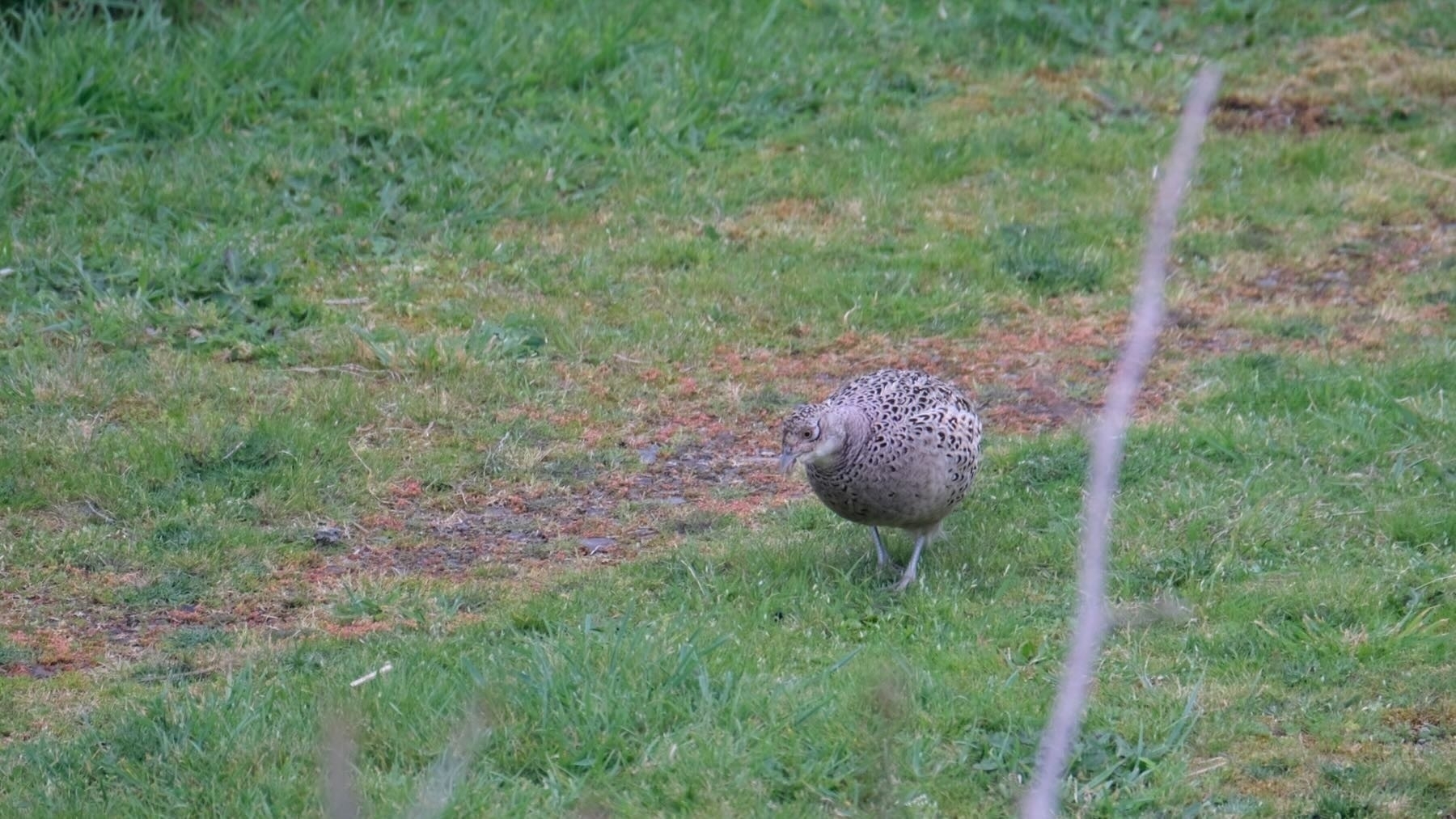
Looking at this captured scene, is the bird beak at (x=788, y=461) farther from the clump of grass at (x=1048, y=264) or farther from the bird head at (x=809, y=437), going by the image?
the clump of grass at (x=1048, y=264)

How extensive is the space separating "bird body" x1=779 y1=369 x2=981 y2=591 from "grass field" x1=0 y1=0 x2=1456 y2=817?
31cm

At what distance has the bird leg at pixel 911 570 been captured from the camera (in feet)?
20.6

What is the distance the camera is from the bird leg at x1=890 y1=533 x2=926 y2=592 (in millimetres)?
6266

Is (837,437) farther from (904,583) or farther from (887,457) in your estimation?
(904,583)

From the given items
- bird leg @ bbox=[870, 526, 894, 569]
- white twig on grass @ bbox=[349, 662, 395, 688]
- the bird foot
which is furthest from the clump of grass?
white twig on grass @ bbox=[349, 662, 395, 688]

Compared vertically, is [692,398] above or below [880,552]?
below

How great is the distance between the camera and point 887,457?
240 inches

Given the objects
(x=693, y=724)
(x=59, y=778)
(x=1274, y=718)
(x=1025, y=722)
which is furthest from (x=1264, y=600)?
(x=59, y=778)

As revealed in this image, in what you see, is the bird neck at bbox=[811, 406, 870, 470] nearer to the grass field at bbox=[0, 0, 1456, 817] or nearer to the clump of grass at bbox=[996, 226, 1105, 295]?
the grass field at bbox=[0, 0, 1456, 817]

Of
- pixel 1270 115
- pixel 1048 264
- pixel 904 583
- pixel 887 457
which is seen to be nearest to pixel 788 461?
pixel 887 457

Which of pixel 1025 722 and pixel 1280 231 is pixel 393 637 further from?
pixel 1280 231

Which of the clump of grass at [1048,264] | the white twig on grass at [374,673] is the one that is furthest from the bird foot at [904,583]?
the clump of grass at [1048,264]

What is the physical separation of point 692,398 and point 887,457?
2.52m

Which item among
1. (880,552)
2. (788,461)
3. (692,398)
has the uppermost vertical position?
(788,461)
